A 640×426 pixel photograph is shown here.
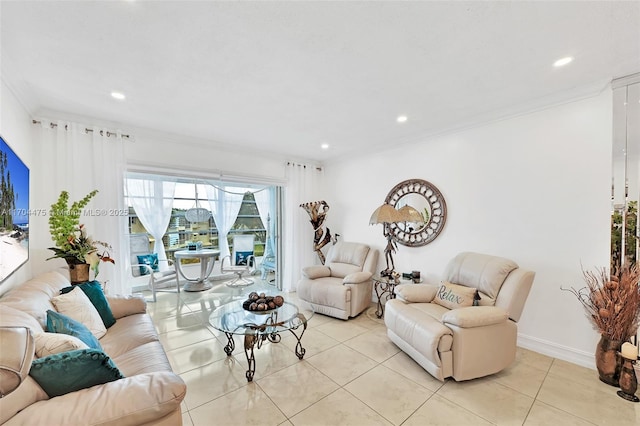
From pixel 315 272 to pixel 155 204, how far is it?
360 centimetres

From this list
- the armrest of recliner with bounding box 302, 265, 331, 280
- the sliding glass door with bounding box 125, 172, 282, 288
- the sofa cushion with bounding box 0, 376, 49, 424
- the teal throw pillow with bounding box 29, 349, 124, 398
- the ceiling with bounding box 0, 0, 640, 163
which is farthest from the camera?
the sliding glass door with bounding box 125, 172, 282, 288

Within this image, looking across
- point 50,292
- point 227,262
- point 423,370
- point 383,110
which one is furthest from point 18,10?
point 227,262

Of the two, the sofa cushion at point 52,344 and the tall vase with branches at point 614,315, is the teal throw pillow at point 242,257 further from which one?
the tall vase with branches at point 614,315

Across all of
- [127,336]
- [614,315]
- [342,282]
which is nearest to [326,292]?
[342,282]

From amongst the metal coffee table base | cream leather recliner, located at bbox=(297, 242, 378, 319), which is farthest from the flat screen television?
cream leather recliner, located at bbox=(297, 242, 378, 319)

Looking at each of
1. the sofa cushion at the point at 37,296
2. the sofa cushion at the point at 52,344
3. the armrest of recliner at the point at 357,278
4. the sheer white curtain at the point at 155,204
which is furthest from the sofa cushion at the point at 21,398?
the sheer white curtain at the point at 155,204

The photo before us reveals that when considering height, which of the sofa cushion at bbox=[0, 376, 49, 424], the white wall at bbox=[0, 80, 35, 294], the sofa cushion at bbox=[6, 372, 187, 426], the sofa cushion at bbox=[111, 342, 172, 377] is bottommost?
the sofa cushion at bbox=[111, 342, 172, 377]

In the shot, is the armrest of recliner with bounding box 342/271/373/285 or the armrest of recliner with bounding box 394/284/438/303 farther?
the armrest of recliner with bounding box 342/271/373/285

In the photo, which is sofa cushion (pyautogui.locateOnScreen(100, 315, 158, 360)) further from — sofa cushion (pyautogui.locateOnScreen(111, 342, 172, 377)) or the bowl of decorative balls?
the bowl of decorative balls

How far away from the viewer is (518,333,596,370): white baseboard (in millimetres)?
2371

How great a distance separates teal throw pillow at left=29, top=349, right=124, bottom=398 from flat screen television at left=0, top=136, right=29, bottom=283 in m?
1.02

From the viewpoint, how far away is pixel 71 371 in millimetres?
1101

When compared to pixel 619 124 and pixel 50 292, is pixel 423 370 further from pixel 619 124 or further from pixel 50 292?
pixel 50 292

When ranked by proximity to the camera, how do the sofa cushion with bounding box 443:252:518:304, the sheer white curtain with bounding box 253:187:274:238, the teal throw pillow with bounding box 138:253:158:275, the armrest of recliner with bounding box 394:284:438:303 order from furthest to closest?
the sheer white curtain with bounding box 253:187:274:238, the teal throw pillow with bounding box 138:253:158:275, the armrest of recliner with bounding box 394:284:438:303, the sofa cushion with bounding box 443:252:518:304
